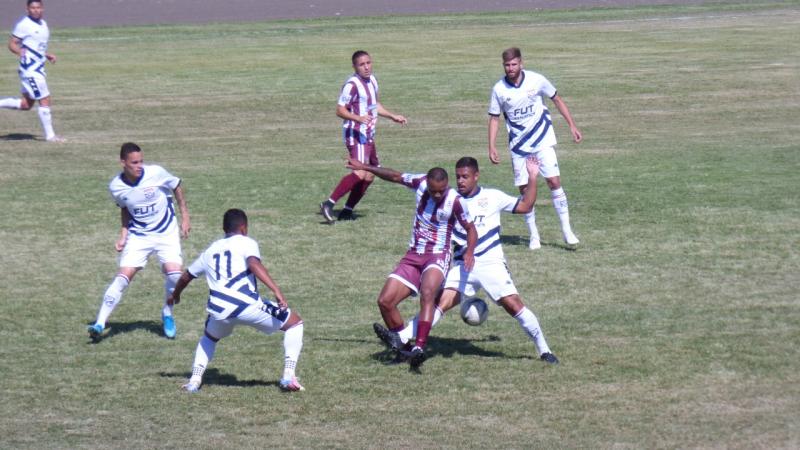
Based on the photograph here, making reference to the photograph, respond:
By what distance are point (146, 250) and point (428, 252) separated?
10.7 feet

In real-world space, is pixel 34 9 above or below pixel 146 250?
above

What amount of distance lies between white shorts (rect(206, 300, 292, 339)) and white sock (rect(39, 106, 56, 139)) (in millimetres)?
14923

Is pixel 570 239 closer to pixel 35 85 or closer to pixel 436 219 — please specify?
pixel 436 219

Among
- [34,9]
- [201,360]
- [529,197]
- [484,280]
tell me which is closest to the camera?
[201,360]

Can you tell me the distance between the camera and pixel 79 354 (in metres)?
12.5

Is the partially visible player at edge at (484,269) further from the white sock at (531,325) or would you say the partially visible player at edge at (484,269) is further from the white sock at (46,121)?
the white sock at (46,121)

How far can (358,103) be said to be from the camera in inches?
717

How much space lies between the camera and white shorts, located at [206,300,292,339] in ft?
35.4

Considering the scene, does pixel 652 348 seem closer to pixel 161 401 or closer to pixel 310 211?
pixel 161 401

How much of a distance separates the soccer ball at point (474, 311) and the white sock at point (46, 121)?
1503 centimetres

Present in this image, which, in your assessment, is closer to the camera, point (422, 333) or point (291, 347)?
point (291, 347)

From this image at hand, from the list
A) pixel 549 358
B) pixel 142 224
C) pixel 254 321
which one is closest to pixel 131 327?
pixel 142 224

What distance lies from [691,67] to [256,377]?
24.3m

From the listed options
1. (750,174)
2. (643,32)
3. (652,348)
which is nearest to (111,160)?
(750,174)
